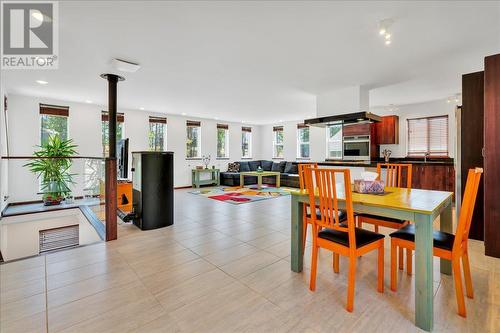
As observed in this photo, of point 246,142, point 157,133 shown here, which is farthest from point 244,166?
point 157,133

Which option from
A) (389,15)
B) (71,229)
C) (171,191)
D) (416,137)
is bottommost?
(71,229)

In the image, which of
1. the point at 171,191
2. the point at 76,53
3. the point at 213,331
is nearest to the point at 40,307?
the point at 213,331

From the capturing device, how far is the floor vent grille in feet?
15.5

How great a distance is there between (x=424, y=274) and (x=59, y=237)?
620 cm

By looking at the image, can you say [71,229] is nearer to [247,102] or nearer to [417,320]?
[247,102]

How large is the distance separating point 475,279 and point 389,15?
102 inches

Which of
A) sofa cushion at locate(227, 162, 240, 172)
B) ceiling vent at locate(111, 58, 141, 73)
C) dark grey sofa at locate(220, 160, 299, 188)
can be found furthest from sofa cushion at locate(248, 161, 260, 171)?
ceiling vent at locate(111, 58, 141, 73)

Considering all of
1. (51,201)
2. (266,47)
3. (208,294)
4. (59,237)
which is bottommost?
(59,237)

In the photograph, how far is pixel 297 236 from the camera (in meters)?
2.31

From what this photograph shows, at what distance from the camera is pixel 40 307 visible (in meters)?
1.80

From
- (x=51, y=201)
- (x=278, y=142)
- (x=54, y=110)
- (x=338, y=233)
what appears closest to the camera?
(x=338, y=233)

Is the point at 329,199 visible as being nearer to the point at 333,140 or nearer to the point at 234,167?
the point at 333,140

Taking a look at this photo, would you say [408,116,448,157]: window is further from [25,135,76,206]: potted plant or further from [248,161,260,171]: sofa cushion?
[25,135,76,206]: potted plant

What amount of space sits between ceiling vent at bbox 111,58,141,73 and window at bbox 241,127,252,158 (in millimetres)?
6841
